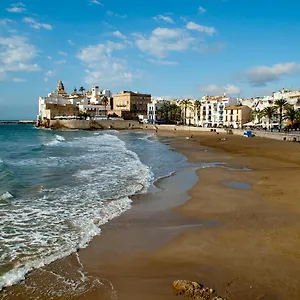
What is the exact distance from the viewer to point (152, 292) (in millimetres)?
6617

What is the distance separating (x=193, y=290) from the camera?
21.3ft

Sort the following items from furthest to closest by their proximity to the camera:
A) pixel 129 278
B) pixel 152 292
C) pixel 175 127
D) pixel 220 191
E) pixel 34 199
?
pixel 175 127 < pixel 220 191 < pixel 34 199 < pixel 129 278 < pixel 152 292

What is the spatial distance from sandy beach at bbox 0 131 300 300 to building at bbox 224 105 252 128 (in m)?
71.6

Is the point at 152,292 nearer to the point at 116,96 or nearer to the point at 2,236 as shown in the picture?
the point at 2,236

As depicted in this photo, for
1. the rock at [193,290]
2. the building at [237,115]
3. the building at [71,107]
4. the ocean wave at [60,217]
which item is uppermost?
the building at [71,107]

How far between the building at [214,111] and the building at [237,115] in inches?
73.6

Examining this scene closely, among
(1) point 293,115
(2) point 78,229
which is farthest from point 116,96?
(2) point 78,229

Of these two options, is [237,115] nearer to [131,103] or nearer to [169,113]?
[169,113]

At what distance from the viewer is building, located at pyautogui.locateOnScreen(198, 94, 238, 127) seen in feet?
300

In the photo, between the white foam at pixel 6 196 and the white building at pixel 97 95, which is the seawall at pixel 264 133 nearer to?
the white foam at pixel 6 196

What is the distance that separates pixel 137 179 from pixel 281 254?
465 inches

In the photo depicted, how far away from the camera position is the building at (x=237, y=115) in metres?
85.5

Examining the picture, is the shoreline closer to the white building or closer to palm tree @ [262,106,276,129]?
palm tree @ [262,106,276,129]

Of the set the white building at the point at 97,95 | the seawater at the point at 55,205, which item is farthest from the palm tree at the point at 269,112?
the white building at the point at 97,95
